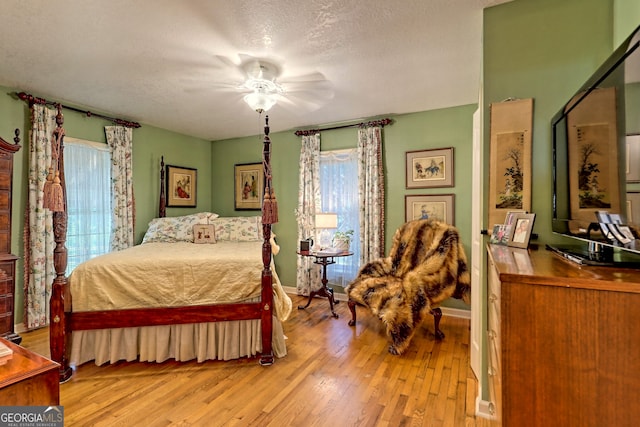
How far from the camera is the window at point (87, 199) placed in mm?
3461

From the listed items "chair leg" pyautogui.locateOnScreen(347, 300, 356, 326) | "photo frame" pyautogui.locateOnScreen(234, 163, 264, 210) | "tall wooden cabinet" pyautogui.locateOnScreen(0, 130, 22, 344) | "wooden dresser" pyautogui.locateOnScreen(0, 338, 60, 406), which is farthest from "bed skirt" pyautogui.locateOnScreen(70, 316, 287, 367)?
"photo frame" pyautogui.locateOnScreen(234, 163, 264, 210)

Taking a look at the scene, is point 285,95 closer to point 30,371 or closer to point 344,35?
point 344,35

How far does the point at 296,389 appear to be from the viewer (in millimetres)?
2145

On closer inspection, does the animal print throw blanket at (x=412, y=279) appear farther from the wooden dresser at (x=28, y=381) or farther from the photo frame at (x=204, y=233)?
the wooden dresser at (x=28, y=381)

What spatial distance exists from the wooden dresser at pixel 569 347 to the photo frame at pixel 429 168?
2850mm

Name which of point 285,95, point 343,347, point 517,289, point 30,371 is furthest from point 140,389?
point 285,95

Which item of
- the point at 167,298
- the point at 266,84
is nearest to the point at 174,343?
the point at 167,298

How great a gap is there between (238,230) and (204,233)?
41 centimetres

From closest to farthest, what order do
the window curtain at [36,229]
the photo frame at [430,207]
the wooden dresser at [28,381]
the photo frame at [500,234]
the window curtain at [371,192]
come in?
the wooden dresser at [28,381] < the photo frame at [500,234] < the window curtain at [36,229] < the photo frame at [430,207] < the window curtain at [371,192]

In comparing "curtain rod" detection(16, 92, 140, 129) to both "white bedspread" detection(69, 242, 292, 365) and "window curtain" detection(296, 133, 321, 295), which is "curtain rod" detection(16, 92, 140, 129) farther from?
"window curtain" detection(296, 133, 321, 295)

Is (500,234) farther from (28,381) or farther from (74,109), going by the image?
(74,109)

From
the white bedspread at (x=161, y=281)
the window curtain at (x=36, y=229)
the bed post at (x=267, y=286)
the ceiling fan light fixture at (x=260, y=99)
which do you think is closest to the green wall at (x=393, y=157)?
the ceiling fan light fixture at (x=260, y=99)

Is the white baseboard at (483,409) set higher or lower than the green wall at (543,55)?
lower

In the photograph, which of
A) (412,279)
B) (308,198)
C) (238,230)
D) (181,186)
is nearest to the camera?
(412,279)
